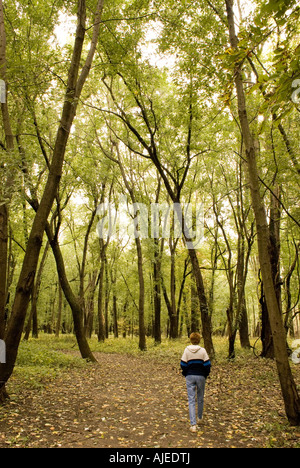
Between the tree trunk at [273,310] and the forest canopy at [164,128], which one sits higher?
the forest canopy at [164,128]

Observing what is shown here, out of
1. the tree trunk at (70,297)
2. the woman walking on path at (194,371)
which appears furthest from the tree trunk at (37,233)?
the tree trunk at (70,297)

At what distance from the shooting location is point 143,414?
20.5 feet

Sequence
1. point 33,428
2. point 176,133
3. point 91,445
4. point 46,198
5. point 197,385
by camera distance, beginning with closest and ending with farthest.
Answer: point 91,445
point 33,428
point 197,385
point 46,198
point 176,133

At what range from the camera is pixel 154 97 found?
13016 millimetres

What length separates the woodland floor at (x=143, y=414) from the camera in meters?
4.65

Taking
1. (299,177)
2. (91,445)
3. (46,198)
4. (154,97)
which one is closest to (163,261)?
(154,97)

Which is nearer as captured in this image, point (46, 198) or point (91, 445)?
point (91, 445)

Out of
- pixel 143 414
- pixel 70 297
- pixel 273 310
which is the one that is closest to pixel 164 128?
pixel 70 297

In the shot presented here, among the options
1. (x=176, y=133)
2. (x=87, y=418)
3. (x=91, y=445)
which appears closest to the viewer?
(x=91, y=445)

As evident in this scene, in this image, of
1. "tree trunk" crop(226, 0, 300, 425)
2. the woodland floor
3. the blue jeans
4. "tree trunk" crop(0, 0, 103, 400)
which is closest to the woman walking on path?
the blue jeans

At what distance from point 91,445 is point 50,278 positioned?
31.8m

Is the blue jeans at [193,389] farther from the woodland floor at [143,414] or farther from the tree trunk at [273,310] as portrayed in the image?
the tree trunk at [273,310]

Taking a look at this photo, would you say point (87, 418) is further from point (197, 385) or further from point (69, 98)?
point (69, 98)

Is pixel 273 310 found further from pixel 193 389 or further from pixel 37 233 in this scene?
pixel 37 233
